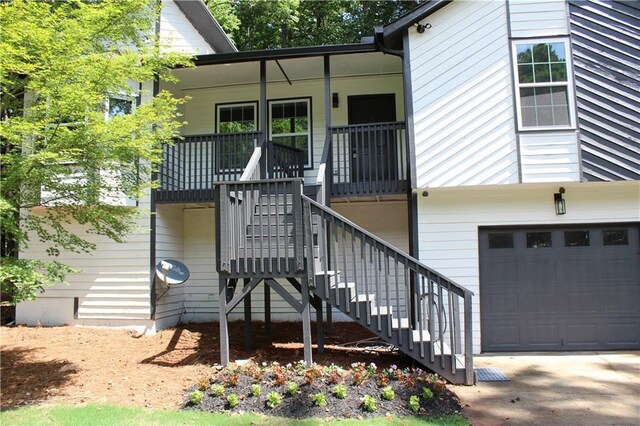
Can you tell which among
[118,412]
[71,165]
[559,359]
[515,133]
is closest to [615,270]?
[559,359]

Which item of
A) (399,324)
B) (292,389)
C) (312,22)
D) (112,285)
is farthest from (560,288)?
(312,22)

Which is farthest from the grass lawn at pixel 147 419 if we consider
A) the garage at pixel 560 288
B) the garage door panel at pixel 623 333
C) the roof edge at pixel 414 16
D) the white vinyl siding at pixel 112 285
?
the roof edge at pixel 414 16

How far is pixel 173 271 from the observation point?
324 inches

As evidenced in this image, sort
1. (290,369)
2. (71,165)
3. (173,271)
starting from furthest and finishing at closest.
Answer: (173,271), (71,165), (290,369)

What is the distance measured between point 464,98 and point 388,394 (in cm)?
511

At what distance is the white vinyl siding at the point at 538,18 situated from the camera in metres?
7.43

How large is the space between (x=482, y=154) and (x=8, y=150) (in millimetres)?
7087

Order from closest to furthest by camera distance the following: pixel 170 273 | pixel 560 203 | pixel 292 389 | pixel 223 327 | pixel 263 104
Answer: pixel 292 389 → pixel 223 327 → pixel 560 203 → pixel 170 273 → pixel 263 104

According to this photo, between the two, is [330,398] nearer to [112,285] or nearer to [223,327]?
[223,327]

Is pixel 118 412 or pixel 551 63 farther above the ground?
pixel 551 63

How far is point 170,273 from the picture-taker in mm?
8156

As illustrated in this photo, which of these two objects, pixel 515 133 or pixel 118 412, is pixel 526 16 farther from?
pixel 118 412

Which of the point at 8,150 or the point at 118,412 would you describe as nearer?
the point at 118,412

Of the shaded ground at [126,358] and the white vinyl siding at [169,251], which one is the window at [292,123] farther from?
the shaded ground at [126,358]
